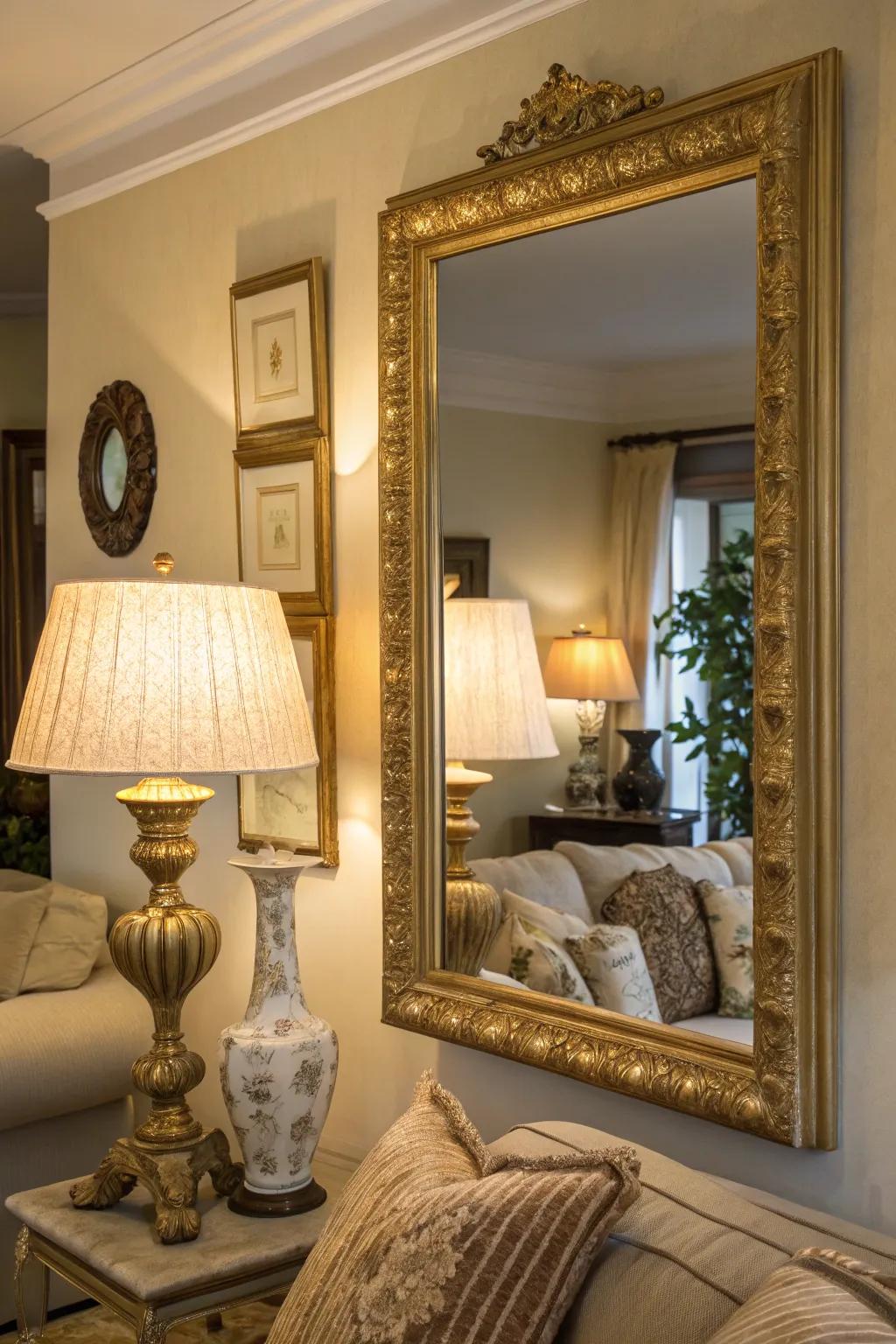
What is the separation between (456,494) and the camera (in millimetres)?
2412

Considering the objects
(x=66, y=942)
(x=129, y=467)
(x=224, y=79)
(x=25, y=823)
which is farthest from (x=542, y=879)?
(x=25, y=823)

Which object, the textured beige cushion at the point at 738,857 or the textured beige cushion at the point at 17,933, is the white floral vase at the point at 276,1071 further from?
the textured beige cushion at the point at 17,933

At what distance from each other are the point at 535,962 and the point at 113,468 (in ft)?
5.52

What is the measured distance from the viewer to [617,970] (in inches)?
85.4

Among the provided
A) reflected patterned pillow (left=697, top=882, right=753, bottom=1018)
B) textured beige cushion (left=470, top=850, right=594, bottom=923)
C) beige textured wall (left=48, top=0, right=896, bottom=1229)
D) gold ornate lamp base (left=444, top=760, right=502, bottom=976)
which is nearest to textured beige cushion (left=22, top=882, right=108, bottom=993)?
beige textured wall (left=48, top=0, right=896, bottom=1229)

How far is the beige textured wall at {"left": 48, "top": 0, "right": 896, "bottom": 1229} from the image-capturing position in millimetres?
1838

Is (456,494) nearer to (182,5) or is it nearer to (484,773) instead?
(484,773)

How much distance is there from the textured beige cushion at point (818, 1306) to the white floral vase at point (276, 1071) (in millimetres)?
1024

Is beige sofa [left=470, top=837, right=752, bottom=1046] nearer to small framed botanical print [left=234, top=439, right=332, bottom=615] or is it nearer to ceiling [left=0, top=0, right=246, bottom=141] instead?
small framed botanical print [left=234, top=439, right=332, bottom=615]

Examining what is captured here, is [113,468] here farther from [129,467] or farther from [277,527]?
[277,527]

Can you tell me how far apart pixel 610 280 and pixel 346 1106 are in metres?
1.58

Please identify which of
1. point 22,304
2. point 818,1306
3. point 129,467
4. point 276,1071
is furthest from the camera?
point 22,304

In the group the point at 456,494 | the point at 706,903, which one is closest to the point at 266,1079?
the point at 706,903

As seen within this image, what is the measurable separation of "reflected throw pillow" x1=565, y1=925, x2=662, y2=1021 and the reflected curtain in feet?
0.85
